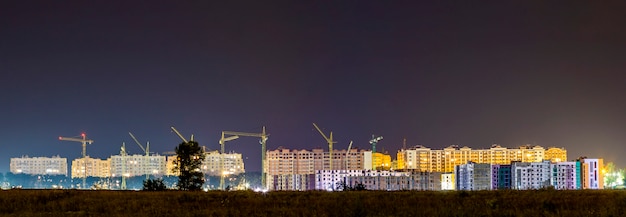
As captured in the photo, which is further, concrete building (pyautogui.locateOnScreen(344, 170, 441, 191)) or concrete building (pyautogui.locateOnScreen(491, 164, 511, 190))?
concrete building (pyautogui.locateOnScreen(344, 170, 441, 191))

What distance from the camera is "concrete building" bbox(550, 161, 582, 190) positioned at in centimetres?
14375

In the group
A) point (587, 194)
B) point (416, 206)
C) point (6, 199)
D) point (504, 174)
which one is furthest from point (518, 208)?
point (504, 174)

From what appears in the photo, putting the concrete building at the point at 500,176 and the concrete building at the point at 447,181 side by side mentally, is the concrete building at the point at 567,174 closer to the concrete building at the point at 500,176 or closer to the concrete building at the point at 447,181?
the concrete building at the point at 500,176

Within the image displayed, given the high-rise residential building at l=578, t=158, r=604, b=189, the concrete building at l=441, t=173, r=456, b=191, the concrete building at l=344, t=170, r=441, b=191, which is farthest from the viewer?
the concrete building at l=441, t=173, r=456, b=191

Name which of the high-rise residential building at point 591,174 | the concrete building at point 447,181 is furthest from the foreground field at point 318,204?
the concrete building at point 447,181

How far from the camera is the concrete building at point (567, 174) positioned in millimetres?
143750

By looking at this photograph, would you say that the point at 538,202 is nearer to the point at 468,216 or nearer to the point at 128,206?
the point at 468,216

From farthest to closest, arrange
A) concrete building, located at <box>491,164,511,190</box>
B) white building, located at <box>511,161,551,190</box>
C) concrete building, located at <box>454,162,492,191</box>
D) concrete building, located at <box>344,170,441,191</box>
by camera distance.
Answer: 1. concrete building, located at <box>344,170,441,191</box>
2. concrete building, located at <box>454,162,492,191</box>
3. concrete building, located at <box>491,164,511,190</box>
4. white building, located at <box>511,161,551,190</box>

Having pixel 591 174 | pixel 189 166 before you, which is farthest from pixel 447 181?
pixel 189 166

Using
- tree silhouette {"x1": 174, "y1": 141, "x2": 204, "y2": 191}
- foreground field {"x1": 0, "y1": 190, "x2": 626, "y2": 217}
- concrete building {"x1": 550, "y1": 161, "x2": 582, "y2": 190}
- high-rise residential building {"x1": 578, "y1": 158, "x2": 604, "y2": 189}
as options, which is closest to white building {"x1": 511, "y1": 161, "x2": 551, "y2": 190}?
concrete building {"x1": 550, "y1": 161, "x2": 582, "y2": 190}

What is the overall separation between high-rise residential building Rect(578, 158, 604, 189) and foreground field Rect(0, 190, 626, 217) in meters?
129

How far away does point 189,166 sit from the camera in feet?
144

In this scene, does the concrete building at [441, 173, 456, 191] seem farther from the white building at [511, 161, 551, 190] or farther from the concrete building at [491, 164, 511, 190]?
the white building at [511, 161, 551, 190]

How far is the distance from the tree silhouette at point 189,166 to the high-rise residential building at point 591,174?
113 m
